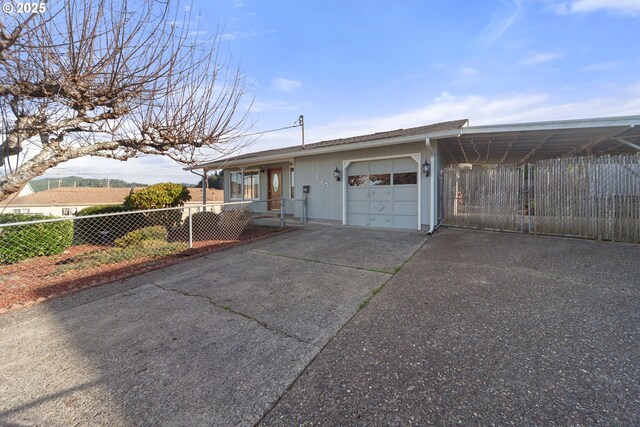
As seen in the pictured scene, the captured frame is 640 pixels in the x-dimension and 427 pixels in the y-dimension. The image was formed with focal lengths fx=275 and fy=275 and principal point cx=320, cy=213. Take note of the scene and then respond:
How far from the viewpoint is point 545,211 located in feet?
21.4

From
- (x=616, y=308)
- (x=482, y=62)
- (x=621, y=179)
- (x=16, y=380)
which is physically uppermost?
(x=482, y=62)

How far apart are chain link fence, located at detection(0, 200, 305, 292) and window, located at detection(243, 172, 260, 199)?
8.52 feet

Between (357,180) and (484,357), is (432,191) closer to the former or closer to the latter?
(357,180)

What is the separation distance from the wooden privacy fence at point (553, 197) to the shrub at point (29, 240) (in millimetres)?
10035

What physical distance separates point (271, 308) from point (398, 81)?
9915mm

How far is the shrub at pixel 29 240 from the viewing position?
6195mm

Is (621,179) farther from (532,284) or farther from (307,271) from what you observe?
(307,271)

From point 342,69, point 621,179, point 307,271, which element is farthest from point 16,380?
point 342,69

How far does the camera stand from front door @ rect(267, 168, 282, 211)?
39.2 ft

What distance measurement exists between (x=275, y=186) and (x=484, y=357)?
35.4ft

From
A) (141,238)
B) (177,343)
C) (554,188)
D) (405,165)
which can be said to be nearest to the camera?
(177,343)

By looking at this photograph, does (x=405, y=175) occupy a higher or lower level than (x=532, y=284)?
higher

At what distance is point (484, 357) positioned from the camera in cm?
214

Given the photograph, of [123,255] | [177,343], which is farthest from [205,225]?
[177,343]
